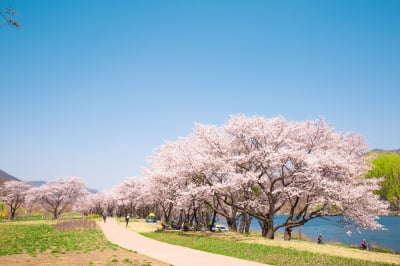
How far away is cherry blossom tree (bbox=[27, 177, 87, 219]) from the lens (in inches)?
A: 2867

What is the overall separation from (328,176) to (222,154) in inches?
409

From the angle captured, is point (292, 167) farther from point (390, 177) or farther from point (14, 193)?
point (390, 177)

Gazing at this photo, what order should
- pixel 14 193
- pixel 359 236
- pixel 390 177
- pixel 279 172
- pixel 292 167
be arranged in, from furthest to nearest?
1. pixel 390 177
2. pixel 14 193
3. pixel 359 236
4. pixel 279 172
5. pixel 292 167

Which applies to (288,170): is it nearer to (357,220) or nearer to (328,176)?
(328,176)

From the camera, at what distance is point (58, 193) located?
7519 cm

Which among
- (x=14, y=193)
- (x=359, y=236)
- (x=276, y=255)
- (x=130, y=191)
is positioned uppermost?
(x=130, y=191)

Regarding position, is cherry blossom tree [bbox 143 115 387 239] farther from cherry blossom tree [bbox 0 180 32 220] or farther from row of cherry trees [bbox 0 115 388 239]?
cherry blossom tree [bbox 0 180 32 220]

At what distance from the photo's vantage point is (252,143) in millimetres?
28438

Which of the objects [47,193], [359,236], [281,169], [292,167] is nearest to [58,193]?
[47,193]

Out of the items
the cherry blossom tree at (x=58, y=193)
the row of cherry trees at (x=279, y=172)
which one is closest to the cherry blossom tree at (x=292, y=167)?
the row of cherry trees at (x=279, y=172)

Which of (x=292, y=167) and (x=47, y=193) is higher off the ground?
(x=292, y=167)

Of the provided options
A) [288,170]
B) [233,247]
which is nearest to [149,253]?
[233,247]

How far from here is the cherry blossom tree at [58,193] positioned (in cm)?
7283

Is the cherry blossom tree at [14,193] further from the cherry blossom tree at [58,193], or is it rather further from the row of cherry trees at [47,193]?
the cherry blossom tree at [58,193]
